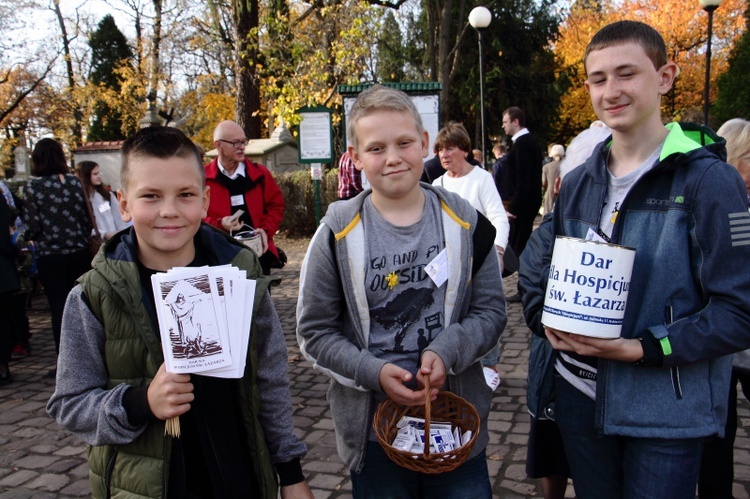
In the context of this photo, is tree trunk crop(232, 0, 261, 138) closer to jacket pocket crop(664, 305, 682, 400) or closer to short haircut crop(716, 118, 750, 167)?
short haircut crop(716, 118, 750, 167)

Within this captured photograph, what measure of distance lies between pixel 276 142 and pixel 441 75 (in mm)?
5024

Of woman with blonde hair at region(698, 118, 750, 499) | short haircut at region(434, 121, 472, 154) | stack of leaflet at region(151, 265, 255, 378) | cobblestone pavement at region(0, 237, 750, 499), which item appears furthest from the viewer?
short haircut at region(434, 121, 472, 154)

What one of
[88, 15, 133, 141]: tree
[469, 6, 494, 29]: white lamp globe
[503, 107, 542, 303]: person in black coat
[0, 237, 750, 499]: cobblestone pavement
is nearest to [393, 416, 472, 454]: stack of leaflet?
[0, 237, 750, 499]: cobblestone pavement

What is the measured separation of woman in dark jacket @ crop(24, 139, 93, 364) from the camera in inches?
236

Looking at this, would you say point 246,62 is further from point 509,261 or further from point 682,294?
point 682,294

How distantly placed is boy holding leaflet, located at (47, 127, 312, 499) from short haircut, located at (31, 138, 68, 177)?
15.5ft

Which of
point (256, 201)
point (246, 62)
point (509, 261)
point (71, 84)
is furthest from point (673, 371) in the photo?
point (71, 84)

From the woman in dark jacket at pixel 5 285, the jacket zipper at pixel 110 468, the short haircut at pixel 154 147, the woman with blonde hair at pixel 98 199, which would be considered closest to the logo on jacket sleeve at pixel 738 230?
the short haircut at pixel 154 147

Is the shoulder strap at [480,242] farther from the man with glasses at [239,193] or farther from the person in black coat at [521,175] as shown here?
the person in black coat at [521,175]

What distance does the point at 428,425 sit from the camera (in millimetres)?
1843

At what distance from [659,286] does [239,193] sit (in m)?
4.44

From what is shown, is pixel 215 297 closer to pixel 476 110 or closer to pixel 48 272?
pixel 48 272

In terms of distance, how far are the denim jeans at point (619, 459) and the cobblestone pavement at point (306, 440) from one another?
1.51m

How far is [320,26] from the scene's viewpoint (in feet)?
57.7
